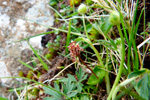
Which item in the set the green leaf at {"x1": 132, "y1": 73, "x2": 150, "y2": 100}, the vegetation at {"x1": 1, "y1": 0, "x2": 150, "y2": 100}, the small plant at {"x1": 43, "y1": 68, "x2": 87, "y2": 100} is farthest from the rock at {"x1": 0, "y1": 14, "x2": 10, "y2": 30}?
the green leaf at {"x1": 132, "y1": 73, "x2": 150, "y2": 100}

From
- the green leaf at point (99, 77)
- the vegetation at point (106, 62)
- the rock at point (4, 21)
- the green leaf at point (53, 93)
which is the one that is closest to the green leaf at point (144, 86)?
the vegetation at point (106, 62)

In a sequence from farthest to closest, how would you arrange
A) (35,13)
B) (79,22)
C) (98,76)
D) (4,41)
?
(35,13) < (4,41) < (79,22) < (98,76)

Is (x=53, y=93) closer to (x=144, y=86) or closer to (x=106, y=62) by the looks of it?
(x=106, y=62)

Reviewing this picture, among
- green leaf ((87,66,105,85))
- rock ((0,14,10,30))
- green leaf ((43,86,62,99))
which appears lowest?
green leaf ((43,86,62,99))

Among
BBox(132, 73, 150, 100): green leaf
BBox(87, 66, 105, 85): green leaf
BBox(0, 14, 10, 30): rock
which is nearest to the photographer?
BBox(132, 73, 150, 100): green leaf

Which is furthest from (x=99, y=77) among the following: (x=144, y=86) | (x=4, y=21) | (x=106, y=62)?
(x=4, y=21)

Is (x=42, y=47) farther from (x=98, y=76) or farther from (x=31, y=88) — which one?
(x=98, y=76)

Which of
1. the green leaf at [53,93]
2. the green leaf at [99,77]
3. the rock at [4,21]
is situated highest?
the rock at [4,21]

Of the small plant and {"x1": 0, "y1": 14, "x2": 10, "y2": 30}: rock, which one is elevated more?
{"x1": 0, "y1": 14, "x2": 10, "y2": 30}: rock

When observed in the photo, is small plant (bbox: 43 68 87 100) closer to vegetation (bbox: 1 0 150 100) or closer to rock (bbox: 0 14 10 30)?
vegetation (bbox: 1 0 150 100)

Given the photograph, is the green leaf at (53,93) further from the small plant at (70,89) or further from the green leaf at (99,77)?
the green leaf at (99,77)

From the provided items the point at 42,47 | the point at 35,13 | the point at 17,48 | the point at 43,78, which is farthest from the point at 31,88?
the point at 35,13
